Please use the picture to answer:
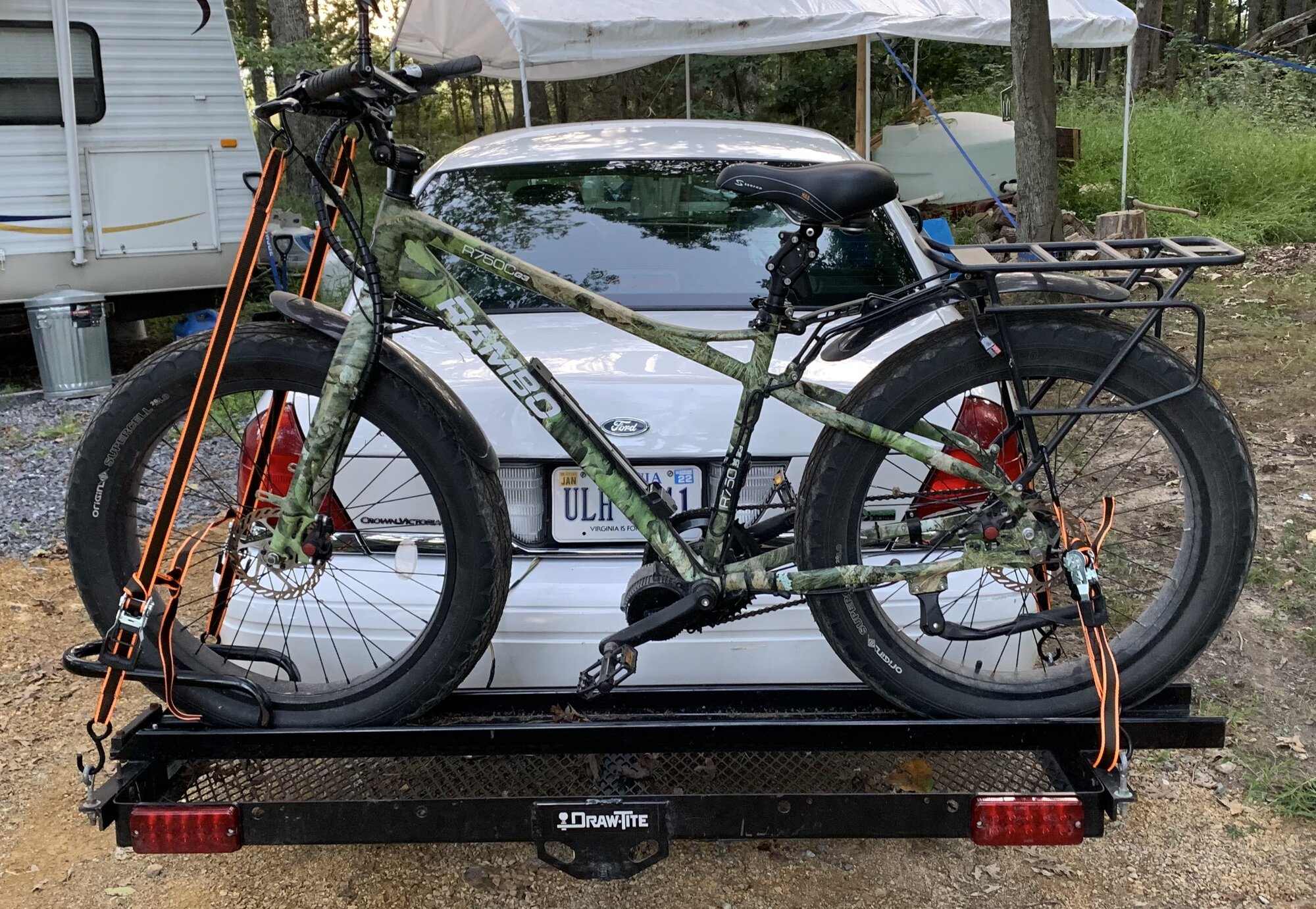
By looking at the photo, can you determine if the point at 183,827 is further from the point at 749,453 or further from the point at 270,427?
the point at 749,453

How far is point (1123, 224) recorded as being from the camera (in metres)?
9.75

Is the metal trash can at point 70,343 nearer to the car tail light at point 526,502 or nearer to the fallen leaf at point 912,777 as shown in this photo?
the car tail light at point 526,502

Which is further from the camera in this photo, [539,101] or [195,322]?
[539,101]

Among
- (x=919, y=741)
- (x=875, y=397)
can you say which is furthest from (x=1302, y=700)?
(x=875, y=397)

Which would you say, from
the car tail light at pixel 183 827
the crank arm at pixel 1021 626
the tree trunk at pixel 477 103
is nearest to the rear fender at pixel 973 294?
the crank arm at pixel 1021 626

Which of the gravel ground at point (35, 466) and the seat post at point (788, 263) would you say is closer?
the seat post at point (788, 263)

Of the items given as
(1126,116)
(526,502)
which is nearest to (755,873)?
(526,502)

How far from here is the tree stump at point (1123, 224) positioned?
31.9 ft

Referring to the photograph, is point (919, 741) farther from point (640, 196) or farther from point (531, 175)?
point (531, 175)

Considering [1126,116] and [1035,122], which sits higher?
[1126,116]

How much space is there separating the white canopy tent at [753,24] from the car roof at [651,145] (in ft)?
13.4

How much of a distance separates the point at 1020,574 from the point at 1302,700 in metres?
1.73

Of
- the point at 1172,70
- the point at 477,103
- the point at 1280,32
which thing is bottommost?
the point at 1172,70

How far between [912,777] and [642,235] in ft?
5.95
